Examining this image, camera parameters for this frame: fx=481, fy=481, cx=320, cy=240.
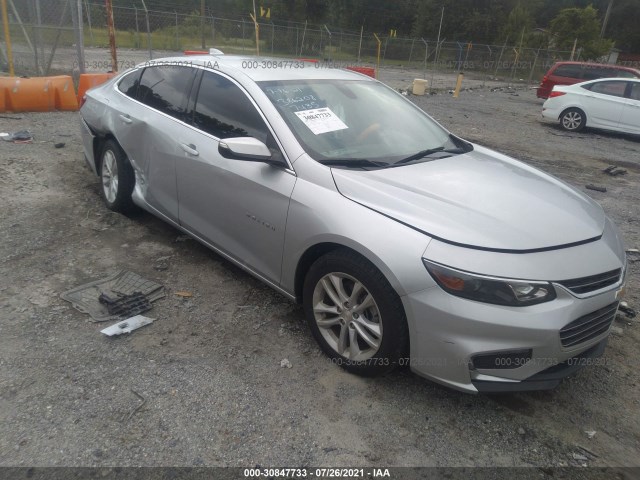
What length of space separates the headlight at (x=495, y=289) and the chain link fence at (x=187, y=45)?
1111cm

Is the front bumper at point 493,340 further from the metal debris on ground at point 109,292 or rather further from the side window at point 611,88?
the side window at point 611,88

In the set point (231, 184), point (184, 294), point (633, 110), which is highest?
point (231, 184)

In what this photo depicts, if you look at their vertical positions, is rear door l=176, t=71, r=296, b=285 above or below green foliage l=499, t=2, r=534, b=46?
below

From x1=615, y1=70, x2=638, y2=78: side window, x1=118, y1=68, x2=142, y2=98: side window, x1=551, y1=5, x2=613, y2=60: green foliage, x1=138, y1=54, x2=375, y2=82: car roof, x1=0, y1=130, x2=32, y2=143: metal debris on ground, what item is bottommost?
x1=0, y1=130, x2=32, y2=143: metal debris on ground

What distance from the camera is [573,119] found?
1239 centimetres

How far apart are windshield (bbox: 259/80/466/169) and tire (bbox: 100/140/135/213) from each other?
5.97 ft

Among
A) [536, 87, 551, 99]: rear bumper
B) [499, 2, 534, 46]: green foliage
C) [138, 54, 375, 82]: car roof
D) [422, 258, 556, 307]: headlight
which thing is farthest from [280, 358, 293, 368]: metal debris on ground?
[499, 2, 534, 46]: green foliage

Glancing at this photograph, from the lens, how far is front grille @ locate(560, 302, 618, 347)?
2.34m

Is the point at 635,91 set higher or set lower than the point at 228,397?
higher

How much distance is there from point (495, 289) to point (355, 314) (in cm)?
77

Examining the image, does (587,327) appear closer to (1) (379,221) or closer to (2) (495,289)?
(2) (495,289)

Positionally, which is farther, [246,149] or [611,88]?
[611,88]

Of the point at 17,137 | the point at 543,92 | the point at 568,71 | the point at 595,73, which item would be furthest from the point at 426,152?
the point at 543,92

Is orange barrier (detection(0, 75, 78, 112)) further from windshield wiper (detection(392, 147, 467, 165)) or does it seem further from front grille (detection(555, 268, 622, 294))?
front grille (detection(555, 268, 622, 294))
